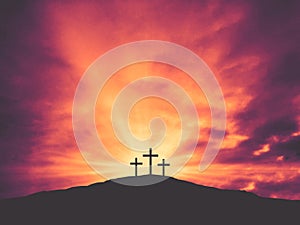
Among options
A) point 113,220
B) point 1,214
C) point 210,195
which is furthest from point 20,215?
point 210,195

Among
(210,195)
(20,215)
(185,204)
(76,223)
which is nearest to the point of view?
(76,223)

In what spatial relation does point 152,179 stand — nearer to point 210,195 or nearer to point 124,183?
point 124,183

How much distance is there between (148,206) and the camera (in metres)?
58.2

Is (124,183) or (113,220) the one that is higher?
(124,183)

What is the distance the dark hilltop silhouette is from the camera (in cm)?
5372

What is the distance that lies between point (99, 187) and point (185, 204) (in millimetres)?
14699

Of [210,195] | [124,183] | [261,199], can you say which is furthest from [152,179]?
[261,199]

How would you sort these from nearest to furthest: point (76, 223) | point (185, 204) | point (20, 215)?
point (76, 223) < point (20, 215) < point (185, 204)

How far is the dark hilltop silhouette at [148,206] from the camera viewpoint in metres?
53.7

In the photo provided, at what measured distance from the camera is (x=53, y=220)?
52594 millimetres

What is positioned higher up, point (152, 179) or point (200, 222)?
point (152, 179)

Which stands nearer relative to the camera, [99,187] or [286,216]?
[286,216]

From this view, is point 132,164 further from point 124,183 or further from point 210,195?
point 210,195

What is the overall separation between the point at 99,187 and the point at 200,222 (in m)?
19.4
